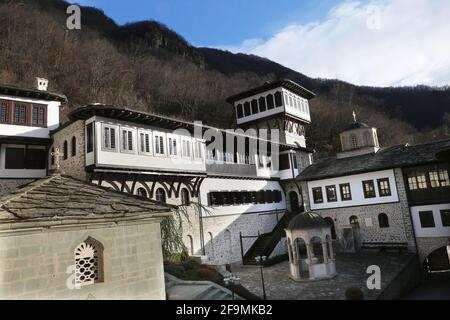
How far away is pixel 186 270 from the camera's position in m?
16.0

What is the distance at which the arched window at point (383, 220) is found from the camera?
2398cm

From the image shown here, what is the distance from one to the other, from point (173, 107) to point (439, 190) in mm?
35316

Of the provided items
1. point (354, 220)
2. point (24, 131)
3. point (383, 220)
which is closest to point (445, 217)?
point (383, 220)

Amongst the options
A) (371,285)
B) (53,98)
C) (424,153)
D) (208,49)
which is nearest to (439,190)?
(424,153)

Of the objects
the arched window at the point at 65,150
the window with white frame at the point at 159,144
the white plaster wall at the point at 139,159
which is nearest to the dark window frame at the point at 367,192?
the white plaster wall at the point at 139,159

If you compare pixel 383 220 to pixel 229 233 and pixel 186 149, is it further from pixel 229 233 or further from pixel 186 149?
pixel 186 149

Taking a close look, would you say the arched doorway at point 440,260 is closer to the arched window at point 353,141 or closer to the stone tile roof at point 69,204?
the arched window at point 353,141

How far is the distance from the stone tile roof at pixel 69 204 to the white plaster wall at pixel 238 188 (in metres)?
14.4

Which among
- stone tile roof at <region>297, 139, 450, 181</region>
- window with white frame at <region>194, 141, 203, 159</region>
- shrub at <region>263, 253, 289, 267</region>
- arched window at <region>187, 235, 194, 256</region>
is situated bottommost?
shrub at <region>263, 253, 289, 267</region>

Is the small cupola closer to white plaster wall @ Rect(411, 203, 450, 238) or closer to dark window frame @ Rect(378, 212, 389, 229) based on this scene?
dark window frame @ Rect(378, 212, 389, 229)

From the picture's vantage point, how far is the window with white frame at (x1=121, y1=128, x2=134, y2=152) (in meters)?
16.6

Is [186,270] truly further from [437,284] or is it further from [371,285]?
[437,284]

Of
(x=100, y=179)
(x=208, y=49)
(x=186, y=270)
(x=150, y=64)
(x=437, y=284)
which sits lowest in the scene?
(x=437, y=284)

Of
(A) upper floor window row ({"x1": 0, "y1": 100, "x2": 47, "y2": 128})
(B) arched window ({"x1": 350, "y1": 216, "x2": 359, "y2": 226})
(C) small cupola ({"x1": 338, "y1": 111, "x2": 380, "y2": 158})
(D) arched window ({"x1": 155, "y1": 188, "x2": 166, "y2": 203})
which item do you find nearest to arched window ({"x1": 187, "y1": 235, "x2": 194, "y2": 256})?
(D) arched window ({"x1": 155, "y1": 188, "x2": 166, "y2": 203})
